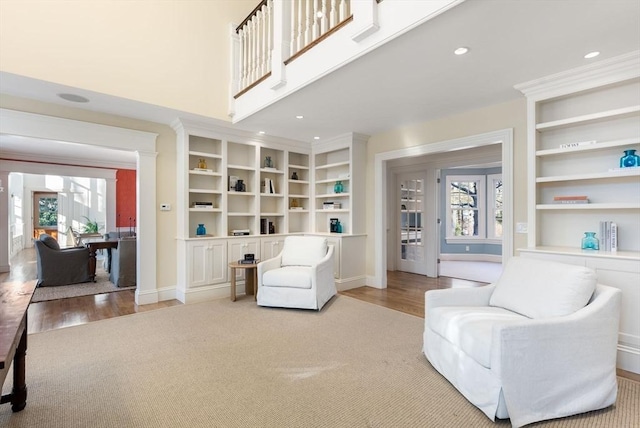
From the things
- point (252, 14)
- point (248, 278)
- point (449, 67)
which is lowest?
point (248, 278)

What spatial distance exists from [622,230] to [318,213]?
4.12 meters

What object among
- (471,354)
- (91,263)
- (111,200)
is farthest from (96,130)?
(111,200)

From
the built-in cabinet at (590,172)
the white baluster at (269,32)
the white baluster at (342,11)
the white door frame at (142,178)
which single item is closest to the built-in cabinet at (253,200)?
the white door frame at (142,178)

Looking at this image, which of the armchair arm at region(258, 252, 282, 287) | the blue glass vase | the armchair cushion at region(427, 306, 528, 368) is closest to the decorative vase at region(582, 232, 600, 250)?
the armchair cushion at region(427, 306, 528, 368)

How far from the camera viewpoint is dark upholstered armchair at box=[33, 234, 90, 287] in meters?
5.07

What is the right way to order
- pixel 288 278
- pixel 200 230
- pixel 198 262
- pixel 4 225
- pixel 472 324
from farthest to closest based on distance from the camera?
pixel 4 225
pixel 200 230
pixel 198 262
pixel 288 278
pixel 472 324

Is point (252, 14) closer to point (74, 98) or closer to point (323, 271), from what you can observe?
point (74, 98)

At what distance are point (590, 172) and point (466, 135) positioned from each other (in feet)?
4.43

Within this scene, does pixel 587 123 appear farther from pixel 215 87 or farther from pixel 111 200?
pixel 111 200

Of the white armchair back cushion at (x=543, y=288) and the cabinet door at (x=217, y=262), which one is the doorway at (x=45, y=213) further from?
the white armchair back cushion at (x=543, y=288)

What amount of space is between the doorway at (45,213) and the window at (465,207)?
12709 mm

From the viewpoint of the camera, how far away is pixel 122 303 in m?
4.25

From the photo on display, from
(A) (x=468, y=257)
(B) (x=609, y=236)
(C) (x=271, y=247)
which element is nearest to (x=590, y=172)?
(B) (x=609, y=236)

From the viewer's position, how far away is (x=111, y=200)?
8250 millimetres
